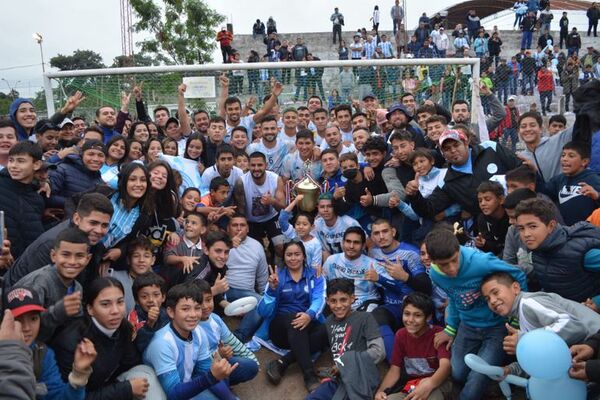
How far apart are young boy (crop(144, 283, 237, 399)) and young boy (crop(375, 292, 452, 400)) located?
1.26 m

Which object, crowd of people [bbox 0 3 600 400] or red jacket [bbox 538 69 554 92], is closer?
crowd of people [bbox 0 3 600 400]

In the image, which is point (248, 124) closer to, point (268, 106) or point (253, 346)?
point (268, 106)

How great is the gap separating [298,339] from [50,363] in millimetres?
2086

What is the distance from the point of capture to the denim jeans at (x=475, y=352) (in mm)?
3838

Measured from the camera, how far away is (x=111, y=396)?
10.9ft

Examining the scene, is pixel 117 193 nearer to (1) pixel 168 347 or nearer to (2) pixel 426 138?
(1) pixel 168 347

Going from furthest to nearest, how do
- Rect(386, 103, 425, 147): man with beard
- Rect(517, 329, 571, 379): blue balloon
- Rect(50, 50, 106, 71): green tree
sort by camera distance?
Rect(50, 50, 106, 71): green tree → Rect(386, 103, 425, 147): man with beard → Rect(517, 329, 571, 379): blue balloon

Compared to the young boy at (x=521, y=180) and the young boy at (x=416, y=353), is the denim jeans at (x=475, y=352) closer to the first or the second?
the young boy at (x=416, y=353)

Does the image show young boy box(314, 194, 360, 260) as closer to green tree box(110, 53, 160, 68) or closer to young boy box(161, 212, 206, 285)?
young boy box(161, 212, 206, 285)

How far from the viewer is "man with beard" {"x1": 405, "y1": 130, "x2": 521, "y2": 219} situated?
192 inches

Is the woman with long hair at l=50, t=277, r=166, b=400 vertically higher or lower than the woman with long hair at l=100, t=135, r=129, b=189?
lower

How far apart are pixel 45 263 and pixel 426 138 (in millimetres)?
4291

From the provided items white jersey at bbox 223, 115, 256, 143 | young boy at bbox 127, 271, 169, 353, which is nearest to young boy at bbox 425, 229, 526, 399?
young boy at bbox 127, 271, 169, 353

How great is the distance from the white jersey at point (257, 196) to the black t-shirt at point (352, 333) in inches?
74.3
